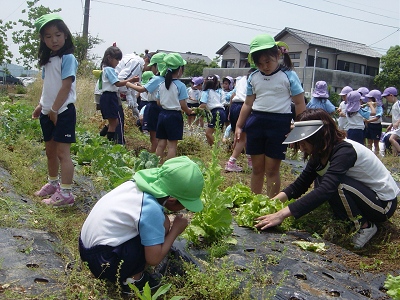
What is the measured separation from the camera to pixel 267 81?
416cm

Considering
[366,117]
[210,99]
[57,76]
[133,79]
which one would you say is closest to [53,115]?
[57,76]

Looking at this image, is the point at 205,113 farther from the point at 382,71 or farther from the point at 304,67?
the point at 382,71

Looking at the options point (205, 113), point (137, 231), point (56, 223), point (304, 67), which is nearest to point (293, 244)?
point (137, 231)

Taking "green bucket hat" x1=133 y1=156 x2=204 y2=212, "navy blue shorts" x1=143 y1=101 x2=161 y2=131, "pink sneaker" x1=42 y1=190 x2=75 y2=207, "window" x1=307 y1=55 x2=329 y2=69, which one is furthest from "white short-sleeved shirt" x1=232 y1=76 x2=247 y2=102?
"window" x1=307 y1=55 x2=329 y2=69

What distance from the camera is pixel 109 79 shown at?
6414 mm

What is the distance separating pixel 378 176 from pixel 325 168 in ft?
1.28

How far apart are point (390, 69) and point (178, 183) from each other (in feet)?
122

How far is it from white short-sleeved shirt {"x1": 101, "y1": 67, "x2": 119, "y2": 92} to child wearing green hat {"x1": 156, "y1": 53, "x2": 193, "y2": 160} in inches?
34.5

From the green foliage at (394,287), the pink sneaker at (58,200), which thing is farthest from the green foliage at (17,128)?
the green foliage at (394,287)

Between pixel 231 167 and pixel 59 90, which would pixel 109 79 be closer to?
pixel 231 167

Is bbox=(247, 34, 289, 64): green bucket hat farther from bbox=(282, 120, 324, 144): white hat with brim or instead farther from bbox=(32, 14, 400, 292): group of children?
bbox=(282, 120, 324, 144): white hat with brim

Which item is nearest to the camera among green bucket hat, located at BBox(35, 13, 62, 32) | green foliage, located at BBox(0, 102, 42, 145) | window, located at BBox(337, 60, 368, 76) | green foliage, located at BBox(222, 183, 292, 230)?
green foliage, located at BBox(222, 183, 292, 230)

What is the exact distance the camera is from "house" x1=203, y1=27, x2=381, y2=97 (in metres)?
34.1

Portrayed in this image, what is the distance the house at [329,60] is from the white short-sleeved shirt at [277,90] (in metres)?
29.6
